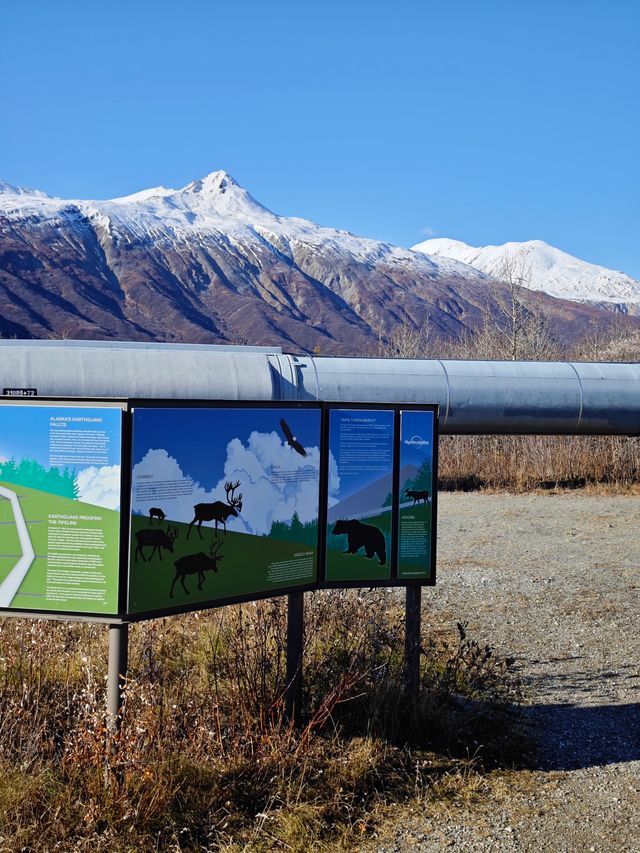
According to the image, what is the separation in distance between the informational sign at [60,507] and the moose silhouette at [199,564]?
35cm

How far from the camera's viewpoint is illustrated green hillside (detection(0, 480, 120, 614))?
14.0 ft

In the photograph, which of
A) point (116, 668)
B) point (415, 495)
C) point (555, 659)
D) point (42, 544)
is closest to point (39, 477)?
point (42, 544)

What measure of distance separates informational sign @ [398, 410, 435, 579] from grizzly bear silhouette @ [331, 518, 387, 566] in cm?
14

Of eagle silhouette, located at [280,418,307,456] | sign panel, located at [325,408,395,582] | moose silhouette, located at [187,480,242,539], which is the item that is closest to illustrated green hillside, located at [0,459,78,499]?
moose silhouette, located at [187,480,242,539]

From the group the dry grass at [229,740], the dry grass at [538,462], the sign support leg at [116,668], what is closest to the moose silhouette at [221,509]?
the sign support leg at [116,668]

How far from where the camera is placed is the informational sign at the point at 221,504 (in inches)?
171

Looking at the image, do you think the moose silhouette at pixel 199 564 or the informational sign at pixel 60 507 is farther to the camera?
the moose silhouette at pixel 199 564

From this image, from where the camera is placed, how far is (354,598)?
734 cm

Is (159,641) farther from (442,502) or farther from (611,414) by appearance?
(611,414)

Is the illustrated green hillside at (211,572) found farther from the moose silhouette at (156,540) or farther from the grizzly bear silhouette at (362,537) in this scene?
the grizzly bear silhouette at (362,537)

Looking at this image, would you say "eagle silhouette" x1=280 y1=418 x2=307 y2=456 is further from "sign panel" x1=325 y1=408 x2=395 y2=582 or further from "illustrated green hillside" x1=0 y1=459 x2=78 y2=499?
"illustrated green hillside" x1=0 y1=459 x2=78 y2=499

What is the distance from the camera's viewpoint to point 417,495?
552 centimetres

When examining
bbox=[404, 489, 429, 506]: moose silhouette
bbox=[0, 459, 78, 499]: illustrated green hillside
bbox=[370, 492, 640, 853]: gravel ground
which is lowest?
bbox=[370, 492, 640, 853]: gravel ground

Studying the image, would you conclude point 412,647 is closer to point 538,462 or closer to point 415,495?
point 415,495
